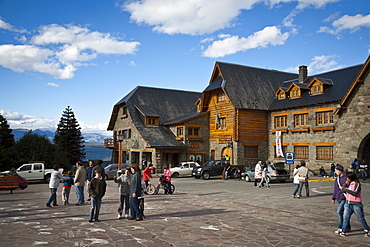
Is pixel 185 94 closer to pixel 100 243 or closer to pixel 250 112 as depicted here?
pixel 250 112

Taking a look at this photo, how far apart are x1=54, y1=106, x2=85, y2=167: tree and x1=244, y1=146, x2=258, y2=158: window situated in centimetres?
3480

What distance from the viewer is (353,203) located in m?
8.88

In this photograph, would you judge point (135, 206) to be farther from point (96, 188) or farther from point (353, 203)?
point (353, 203)

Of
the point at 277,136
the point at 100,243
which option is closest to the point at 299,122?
the point at 277,136

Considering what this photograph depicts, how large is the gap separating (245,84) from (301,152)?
9900 millimetres

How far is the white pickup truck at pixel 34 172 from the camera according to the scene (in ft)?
93.1

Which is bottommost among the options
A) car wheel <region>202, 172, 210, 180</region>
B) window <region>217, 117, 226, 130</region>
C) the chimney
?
car wheel <region>202, 172, 210, 180</region>

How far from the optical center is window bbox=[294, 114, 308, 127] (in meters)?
33.9

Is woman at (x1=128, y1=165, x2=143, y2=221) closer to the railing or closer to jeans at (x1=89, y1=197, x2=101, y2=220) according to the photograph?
jeans at (x1=89, y1=197, x2=101, y2=220)

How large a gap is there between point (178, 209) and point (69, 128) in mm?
55654

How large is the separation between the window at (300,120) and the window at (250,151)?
536cm

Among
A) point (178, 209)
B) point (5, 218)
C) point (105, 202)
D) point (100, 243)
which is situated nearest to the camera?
point (100, 243)

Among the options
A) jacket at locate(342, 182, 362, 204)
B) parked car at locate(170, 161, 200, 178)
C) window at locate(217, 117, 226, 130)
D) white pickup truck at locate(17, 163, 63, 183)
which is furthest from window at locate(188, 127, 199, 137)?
jacket at locate(342, 182, 362, 204)

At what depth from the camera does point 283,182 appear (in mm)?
26094
